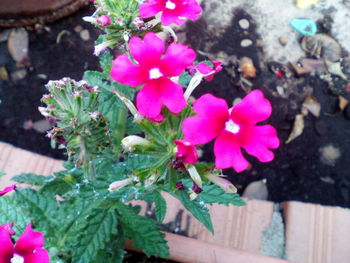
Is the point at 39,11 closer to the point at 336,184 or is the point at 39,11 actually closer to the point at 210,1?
the point at 210,1

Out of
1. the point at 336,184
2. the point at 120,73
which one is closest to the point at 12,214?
the point at 120,73

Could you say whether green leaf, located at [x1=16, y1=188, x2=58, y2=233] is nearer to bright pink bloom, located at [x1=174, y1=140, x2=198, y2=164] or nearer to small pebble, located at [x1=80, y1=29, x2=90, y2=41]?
bright pink bloom, located at [x1=174, y1=140, x2=198, y2=164]

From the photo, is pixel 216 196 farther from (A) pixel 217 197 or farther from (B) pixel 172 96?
(B) pixel 172 96

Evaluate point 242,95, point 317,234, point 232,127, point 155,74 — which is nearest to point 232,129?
point 232,127

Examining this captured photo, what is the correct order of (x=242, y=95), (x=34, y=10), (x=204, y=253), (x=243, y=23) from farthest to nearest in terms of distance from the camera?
(x=243, y=23) < (x=34, y=10) < (x=242, y=95) < (x=204, y=253)

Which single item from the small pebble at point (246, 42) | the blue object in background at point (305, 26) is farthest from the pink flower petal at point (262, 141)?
the blue object in background at point (305, 26)

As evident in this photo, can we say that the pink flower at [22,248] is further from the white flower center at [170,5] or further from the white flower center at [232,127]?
the white flower center at [170,5]
